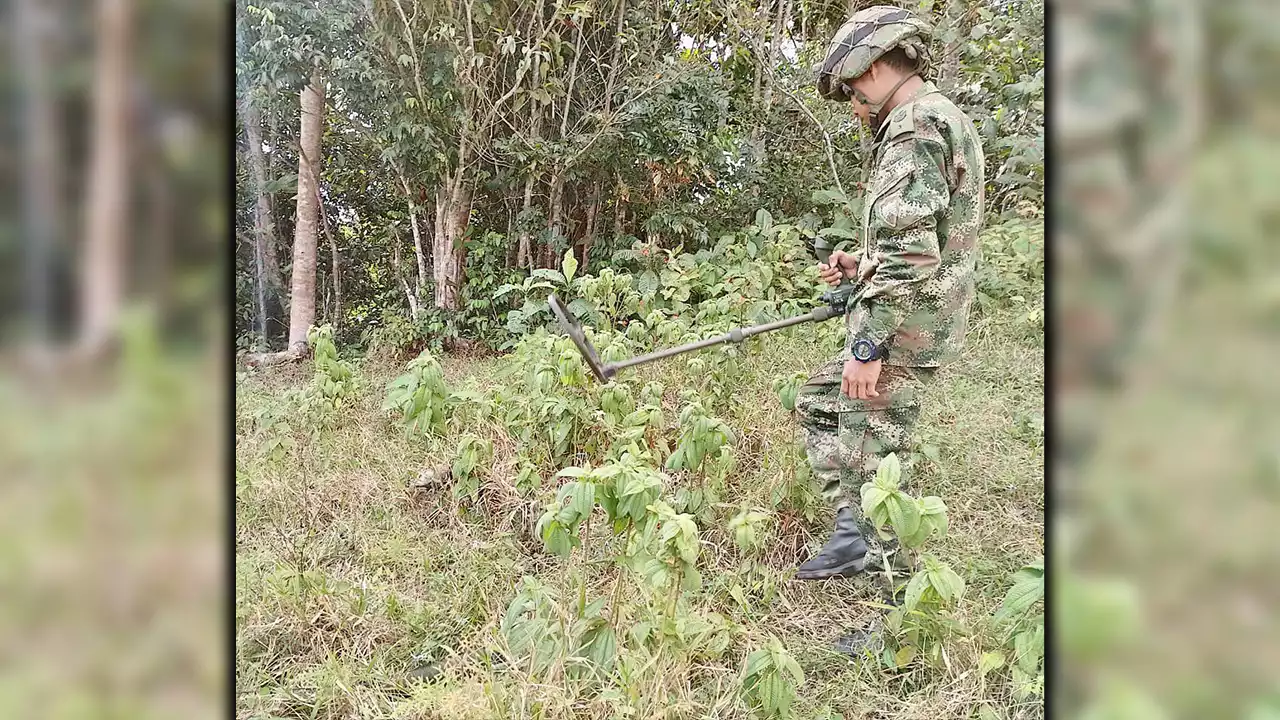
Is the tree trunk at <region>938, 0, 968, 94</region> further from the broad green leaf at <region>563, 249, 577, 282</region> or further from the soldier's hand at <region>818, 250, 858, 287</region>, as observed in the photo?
the broad green leaf at <region>563, 249, 577, 282</region>

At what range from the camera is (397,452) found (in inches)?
110

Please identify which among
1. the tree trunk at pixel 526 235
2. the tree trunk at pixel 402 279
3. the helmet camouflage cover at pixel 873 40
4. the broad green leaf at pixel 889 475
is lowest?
the broad green leaf at pixel 889 475

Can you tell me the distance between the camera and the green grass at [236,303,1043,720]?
163cm

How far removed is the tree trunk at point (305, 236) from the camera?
119 inches

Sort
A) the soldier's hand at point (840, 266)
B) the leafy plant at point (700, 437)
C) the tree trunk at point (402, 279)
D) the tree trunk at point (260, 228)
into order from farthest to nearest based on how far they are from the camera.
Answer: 1. the tree trunk at point (402, 279)
2. the tree trunk at point (260, 228)
3. the soldier's hand at point (840, 266)
4. the leafy plant at point (700, 437)

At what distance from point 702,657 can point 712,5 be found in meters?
2.84

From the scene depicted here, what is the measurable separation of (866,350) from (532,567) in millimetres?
1191

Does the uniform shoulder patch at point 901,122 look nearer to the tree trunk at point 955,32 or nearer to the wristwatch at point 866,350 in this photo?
the wristwatch at point 866,350

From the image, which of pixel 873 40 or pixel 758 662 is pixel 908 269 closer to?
pixel 873 40
